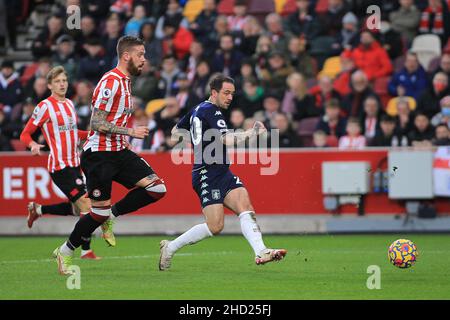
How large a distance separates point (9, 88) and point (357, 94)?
23.1 ft

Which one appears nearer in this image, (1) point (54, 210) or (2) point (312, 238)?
(1) point (54, 210)

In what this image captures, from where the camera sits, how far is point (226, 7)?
870 inches

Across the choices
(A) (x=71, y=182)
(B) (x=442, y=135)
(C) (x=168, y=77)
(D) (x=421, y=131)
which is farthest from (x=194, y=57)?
(A) (x=71, y=182)

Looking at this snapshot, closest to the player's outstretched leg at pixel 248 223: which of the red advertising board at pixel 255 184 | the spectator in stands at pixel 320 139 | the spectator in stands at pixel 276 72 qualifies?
the red advertising board at pixel 255 184

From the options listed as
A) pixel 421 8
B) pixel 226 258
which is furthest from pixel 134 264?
pixel 421 8

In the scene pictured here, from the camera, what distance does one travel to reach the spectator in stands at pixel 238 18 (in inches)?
832

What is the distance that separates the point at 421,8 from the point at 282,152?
4714 mm

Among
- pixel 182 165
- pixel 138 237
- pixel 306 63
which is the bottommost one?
pixel 138 237

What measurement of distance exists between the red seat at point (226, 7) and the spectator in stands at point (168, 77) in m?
1.78

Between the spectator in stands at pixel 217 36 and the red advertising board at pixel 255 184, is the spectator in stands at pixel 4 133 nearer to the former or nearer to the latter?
the red advertising board at pixel 255 184

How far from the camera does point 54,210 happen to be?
14102 mm

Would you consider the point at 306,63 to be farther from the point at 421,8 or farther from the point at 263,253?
the point at 263,253

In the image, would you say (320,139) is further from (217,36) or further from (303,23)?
(217,36)
